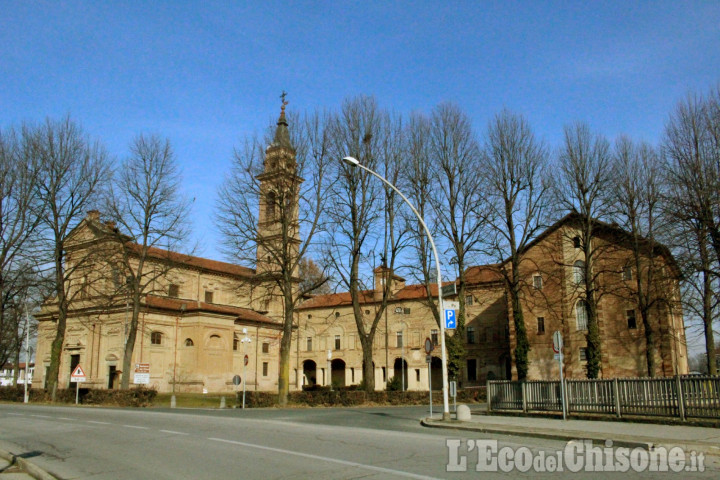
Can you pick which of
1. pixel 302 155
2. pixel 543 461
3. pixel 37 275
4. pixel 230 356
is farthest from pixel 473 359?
pixel 543 461

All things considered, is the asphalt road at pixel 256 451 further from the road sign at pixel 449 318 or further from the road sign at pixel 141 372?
→ the road sign at pixel 141 372

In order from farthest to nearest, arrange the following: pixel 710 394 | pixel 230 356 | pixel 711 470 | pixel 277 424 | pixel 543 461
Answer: pixel 230 356 < pixel 277 424 < pixel 710 394 < pixel 543 461 < pixel 711 470

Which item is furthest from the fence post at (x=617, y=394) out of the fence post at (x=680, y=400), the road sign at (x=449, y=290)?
the road sign at (x=449, y=290)

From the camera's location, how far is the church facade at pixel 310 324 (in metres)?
39.1

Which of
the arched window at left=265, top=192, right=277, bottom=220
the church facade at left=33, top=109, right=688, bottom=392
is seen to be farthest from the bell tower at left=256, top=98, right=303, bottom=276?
the church facade at left=33, top=109, right=688, bottom=392

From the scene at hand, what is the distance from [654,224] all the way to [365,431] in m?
26.2

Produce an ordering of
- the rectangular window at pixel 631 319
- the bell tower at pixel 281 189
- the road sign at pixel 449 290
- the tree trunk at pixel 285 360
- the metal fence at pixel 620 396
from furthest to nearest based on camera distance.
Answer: the rectangular window at pixel 631 319
the bell tower at pixel 281 189
the tree trunk at pixel 285 360
the road sign at pixel 449 290
the metal fence at pixel 620 396

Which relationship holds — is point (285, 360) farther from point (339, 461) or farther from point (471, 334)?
point (471, 334)

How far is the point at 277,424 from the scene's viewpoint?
16.7 metres

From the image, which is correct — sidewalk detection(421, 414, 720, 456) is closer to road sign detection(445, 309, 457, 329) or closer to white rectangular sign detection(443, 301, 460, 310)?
road sign detection(445, 309, 457, 329)

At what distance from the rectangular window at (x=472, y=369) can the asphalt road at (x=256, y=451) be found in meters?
47.6

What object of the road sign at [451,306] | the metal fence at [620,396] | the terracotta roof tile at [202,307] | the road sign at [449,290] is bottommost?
the metal fence at [620,396]

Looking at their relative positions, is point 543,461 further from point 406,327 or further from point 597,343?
point 406,327

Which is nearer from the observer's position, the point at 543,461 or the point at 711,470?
the point at 711,470
